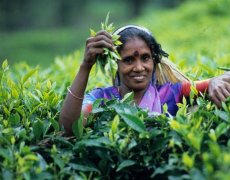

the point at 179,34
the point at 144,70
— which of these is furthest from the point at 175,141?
the point at 179,34

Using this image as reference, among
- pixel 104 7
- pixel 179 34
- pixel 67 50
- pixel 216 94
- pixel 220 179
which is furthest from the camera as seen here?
pixel 104 7

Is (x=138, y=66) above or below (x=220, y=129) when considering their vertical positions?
above

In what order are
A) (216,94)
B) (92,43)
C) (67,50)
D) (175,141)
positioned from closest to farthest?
(175,141) < (92,43) < (216,94) < (67,50)

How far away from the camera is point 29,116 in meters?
3.23

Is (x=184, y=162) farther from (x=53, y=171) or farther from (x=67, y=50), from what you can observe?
(x=67, y=50)

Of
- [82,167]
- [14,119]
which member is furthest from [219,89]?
[14,119]

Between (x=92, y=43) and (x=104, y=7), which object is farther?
(x=104, y=7)

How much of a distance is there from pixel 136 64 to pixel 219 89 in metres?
0.57

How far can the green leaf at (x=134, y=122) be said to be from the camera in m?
2.81

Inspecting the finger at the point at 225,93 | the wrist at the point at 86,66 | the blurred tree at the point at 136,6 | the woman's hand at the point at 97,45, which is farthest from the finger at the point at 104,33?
the blurred tree at the point at 136,6

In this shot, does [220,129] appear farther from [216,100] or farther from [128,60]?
[128,60]

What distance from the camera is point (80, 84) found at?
119 inches

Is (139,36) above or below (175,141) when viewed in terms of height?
above

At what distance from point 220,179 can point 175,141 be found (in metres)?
0.46
